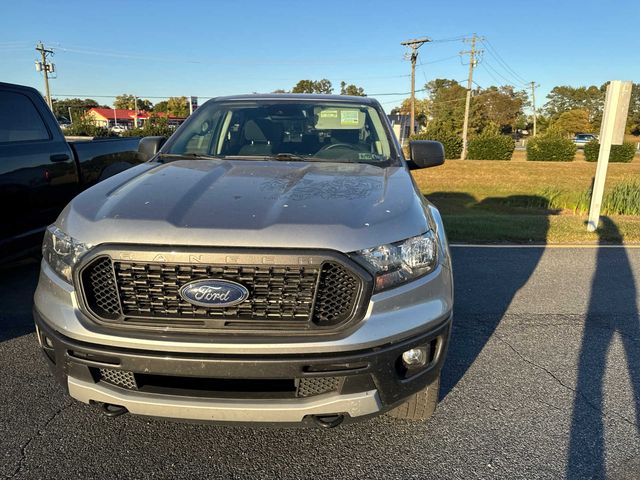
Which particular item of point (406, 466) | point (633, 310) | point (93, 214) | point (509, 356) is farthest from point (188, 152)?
point (633, 310)

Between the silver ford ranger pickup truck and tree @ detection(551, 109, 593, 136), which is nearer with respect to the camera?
the silver ford ranger pickup truck

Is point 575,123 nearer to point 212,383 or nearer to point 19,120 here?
point 19,120

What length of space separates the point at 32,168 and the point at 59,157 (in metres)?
0.47

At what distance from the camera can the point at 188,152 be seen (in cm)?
362

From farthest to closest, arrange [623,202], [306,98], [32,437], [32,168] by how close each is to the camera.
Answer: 1. [623,202]
2. [32,168]
3. [306,98]
4. [32,437]

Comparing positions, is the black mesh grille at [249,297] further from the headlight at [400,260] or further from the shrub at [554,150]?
the shrub at [554,150]

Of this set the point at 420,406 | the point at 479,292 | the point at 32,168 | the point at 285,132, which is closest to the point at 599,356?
the point at 479,292

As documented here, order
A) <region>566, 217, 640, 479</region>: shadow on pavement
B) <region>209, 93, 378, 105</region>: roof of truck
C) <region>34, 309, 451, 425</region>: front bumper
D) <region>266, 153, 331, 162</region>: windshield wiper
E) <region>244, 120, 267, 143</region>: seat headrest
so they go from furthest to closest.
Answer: <region>209, 93, 378, 105</region>: roof of truck, <region>244, 120, 267, 143</region>: seat headrest, <region>266, 153, 331, 162</region>: windshield wiper, <region>566, 217, 640, 479</region>: shadow on pavement, <region>34, 309, 451, 425</region>: front bumper

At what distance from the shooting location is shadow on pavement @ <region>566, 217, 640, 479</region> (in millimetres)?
2547

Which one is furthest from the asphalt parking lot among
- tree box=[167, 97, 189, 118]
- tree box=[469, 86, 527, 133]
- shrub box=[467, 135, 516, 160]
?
tree box=[469, 86, 527, 133]

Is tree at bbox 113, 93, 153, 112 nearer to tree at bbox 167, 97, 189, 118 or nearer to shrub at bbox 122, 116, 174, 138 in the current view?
tree at bbox 167, 97, 189, 118

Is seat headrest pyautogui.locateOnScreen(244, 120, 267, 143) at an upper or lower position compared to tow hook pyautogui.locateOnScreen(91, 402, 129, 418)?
upper

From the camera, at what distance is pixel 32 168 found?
14.7 ft

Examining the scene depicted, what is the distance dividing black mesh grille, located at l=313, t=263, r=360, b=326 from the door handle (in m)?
3.90
